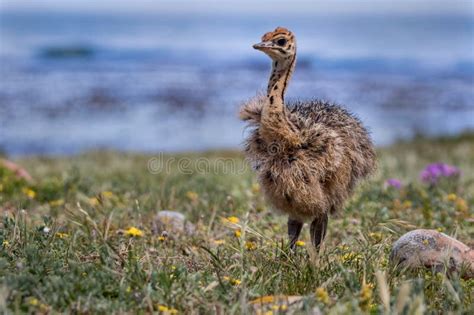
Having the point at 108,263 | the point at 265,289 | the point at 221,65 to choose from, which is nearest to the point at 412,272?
the point at 265,289

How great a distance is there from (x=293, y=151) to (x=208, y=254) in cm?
106

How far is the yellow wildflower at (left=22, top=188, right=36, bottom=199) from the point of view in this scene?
8.17 metres

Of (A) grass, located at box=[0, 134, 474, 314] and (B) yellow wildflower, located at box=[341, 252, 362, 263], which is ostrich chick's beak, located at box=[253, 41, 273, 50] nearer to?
(A) grass, located at box=[0, 134, 474, 314]

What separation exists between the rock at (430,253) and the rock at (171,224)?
2.00 m

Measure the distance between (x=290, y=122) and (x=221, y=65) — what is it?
27.5 meters

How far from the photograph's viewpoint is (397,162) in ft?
37.9

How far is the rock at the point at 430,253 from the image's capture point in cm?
561

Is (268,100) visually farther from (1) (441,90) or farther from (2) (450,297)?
(1) (441,90)

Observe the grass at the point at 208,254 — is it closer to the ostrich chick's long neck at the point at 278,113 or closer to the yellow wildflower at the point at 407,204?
the yellow wildflower at the point at 407,204

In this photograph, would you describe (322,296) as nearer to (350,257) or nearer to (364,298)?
(364,298)

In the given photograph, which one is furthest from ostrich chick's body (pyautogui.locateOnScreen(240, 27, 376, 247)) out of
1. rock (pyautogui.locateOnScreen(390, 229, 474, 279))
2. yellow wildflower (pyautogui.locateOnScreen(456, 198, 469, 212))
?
yellow wildflower (pyautogui.locateOnScreen(456, 198, 469, 212))

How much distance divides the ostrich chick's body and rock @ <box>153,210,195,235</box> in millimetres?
1218

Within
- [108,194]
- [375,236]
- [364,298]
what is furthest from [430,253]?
[108,194]

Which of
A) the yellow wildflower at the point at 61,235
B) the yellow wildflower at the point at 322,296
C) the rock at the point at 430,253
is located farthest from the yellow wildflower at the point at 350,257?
the yellow wildflower at the point at 61,235
